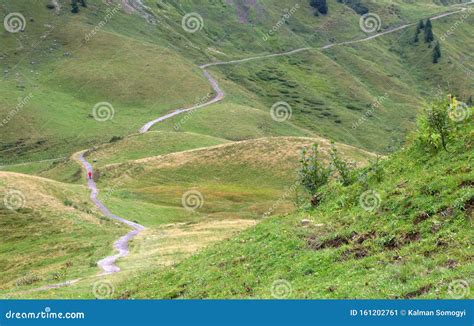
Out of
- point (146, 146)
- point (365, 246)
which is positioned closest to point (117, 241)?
point (365, 246)

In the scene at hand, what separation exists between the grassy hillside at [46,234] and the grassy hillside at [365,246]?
45.0ft

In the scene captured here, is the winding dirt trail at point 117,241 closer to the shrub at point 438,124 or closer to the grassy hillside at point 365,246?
the grassy hillside at point 365,246

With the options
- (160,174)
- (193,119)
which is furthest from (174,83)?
(160,174)

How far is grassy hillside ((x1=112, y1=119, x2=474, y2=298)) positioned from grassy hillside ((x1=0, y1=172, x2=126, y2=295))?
45.0ft

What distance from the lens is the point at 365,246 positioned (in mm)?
23438

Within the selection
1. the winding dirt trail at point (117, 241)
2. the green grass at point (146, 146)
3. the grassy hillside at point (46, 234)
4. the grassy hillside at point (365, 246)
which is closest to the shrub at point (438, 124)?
the grassy hillside at point (365, 246)

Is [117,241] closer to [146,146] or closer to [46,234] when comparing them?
[46,234]

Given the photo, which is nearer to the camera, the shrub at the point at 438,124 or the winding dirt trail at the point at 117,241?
the shrub at the point at 438,124

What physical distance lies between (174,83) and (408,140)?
16317cm

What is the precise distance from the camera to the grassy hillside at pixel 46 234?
43219 millimetres

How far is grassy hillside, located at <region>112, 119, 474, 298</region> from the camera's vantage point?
1935cm

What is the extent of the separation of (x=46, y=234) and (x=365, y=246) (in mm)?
39884

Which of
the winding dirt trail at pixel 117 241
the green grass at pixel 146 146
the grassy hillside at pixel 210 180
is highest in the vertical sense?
the green grass at pixel 146 146
